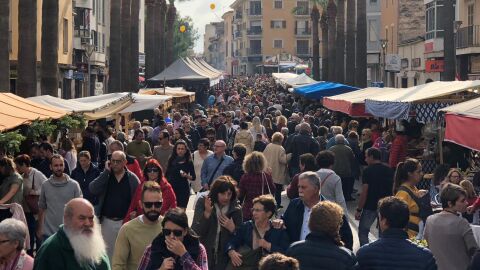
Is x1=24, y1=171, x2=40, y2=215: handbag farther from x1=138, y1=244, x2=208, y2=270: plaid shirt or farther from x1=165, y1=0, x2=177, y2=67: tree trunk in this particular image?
x1=165, y1=0, x2=177, y2=67: tree trunk

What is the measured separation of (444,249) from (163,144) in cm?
904

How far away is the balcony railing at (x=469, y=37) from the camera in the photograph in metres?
46.0

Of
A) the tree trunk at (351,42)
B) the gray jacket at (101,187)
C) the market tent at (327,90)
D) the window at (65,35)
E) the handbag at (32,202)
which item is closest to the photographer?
the gray jacket at (101,187)

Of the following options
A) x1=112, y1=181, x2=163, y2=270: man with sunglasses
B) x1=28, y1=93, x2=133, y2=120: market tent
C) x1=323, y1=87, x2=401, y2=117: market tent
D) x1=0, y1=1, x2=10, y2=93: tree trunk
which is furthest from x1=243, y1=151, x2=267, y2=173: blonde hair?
x1=0, y1=1, x2=10, y2=93: tree trunk

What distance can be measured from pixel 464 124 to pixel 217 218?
501 centimetres

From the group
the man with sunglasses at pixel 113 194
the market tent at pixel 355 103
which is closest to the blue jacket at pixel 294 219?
the man with sunglasses at pixel 113 194

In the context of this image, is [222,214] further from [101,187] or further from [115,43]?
[115,43]

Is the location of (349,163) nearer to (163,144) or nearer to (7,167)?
(163,144)

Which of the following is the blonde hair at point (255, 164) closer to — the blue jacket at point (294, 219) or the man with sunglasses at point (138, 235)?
the blue jacket at point (294, 219)

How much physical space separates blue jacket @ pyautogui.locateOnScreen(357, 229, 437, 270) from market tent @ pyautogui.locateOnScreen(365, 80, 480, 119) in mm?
11841

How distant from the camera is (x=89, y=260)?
718cm

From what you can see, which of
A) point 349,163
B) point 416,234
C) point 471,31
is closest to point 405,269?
point 416,234

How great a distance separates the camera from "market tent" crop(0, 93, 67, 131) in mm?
15891

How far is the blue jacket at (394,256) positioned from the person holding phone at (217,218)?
2266 millimetres
